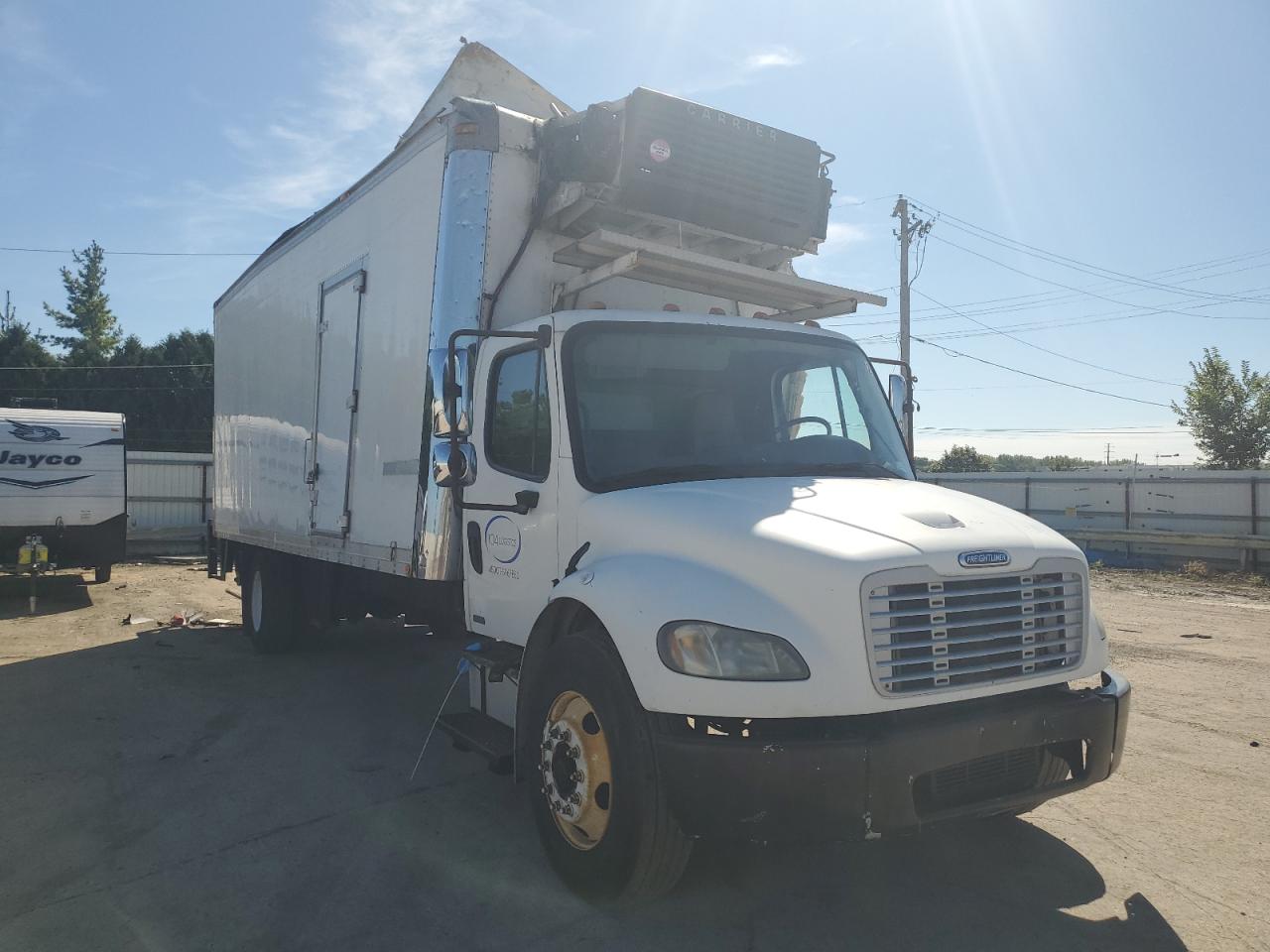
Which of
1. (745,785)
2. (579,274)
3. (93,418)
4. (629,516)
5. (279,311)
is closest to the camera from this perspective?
(745,785)

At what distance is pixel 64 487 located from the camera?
13805 mm

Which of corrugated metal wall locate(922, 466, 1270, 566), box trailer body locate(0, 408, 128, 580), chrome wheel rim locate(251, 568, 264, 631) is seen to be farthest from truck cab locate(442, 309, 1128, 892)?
corrugated metal wall locate(922, 466, 1270, 566)

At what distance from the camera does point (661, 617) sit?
3328 millimetres

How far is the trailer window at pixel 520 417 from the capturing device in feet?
14.7

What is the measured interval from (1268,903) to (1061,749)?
1080 mm

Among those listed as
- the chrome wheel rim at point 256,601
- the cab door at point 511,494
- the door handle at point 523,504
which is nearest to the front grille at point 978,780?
the cab door at point 511,494

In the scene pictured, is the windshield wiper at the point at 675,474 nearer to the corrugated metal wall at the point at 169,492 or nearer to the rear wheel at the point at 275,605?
the rear wheel at the point at 275,605

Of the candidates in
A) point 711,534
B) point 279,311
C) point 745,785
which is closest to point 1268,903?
point 745,785

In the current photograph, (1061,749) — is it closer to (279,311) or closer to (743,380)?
(743,380)

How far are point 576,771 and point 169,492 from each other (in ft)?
66.6

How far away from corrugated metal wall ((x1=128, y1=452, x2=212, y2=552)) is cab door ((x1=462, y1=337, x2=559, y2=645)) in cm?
1756

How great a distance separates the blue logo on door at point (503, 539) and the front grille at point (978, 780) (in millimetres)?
2226

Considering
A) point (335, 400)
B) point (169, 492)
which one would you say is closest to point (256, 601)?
point (335, 400)

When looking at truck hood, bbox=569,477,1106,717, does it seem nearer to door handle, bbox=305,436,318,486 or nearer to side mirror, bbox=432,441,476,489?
side mirror, bbox=432,441,476,489
